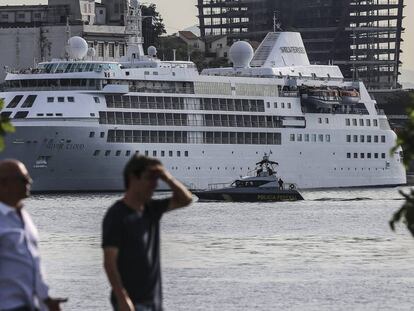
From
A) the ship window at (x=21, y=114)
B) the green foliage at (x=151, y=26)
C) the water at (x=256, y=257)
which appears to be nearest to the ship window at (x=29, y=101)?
the ship window at (x=21, y=114)

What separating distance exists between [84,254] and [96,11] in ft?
411

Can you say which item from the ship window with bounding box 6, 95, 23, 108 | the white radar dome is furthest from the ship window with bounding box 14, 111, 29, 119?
the white radar dome

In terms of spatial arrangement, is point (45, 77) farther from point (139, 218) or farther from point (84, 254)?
point (139, 218)

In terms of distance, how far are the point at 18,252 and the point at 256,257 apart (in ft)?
113

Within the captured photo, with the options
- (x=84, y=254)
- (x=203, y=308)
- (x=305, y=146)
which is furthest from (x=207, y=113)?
(x=203, y=308)

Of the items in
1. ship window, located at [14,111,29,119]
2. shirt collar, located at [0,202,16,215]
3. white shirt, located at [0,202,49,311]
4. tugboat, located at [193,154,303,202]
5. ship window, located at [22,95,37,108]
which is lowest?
tugboat, located at [193,154,303,202]

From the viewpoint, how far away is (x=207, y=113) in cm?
10662

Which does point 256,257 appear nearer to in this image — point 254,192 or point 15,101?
point 254,192

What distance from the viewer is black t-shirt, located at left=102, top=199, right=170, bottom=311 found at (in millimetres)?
13891

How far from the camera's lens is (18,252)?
44.5 feet

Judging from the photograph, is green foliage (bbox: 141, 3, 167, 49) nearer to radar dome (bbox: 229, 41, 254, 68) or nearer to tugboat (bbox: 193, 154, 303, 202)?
radar dome (bbox: 229, 41, 254, 68)

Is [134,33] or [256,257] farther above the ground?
[134,33]

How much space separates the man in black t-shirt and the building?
134 m

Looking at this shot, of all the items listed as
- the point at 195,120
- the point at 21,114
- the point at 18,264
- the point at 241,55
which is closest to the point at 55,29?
the point at 241,55
